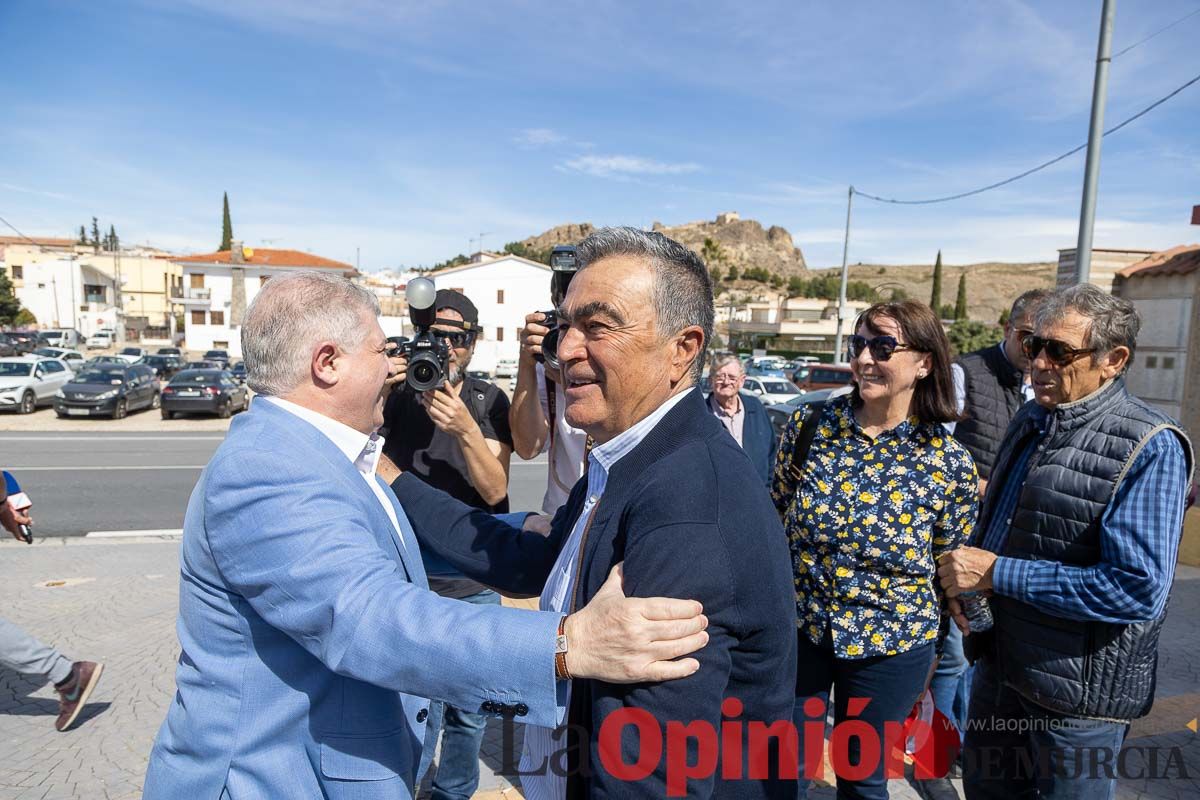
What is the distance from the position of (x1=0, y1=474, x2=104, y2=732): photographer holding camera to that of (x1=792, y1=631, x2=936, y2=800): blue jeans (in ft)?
11.0

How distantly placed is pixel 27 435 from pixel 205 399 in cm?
394

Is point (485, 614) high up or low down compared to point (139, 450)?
up

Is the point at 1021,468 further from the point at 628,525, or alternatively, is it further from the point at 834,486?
the point at 628,525

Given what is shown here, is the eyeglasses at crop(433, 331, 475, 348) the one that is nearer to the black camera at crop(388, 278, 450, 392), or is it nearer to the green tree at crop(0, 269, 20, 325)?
the black camera at crop(388, 278, 450, 392)

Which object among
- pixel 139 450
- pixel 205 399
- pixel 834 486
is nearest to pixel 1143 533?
pixel 834 486

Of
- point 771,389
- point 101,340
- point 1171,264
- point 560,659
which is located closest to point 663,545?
point 560,659

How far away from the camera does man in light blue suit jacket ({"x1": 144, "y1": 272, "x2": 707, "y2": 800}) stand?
1.31 metres

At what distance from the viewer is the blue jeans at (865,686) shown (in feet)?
8.36

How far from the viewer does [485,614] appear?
135cm

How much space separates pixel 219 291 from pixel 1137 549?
2331 inches

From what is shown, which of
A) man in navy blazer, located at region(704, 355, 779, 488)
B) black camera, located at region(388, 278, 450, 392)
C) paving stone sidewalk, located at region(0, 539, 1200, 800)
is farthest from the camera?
man in navy blazer, located at region(704, 355, 779, 488)

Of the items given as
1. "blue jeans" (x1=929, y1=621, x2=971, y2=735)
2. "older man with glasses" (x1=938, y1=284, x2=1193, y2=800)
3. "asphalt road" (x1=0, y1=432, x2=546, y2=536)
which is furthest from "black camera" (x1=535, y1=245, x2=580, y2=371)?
"asphalt road" (x1=0, y1=432, x2=546, y2=536)

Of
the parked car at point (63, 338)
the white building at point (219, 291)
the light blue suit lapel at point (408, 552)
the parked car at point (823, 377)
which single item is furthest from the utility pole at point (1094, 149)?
the white building at point (219, 291)

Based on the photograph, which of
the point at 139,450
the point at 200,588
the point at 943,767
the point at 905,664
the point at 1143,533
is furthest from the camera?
the point at 139,450
